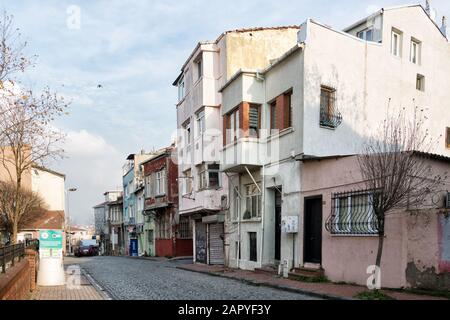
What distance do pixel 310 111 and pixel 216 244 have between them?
400 inches

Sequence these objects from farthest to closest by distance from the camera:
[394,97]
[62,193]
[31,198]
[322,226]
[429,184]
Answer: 1. [62,193]
2. [31,198]
3. [394,97]
4. [322,226]
5. [429,184]

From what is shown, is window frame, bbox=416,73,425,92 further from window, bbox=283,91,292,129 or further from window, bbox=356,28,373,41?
window, bbox=283,91,292,129

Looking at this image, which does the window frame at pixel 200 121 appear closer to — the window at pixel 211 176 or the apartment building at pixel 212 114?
the apartment building at pixel 212 114

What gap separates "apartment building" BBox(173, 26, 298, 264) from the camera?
22.6m

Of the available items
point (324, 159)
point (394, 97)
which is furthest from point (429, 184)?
point (394, 97)

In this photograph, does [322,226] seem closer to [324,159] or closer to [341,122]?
[324,159]

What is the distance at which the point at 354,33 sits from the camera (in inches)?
778

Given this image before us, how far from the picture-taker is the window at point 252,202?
64.4 feet

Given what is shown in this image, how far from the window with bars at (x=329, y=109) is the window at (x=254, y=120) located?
3.35 meters

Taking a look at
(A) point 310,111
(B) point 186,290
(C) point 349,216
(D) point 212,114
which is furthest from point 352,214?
(D) point 212,114

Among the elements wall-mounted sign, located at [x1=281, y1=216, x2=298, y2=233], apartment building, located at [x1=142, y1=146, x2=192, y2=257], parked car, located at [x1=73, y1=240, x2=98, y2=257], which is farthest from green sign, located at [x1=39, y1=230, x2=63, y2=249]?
parked car, located at [x1=73, y1=240, x2=98, y2=257]

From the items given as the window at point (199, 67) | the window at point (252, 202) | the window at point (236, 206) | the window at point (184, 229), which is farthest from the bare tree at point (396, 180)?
the window at point (184, 229)

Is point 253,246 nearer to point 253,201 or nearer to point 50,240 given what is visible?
point 253,201

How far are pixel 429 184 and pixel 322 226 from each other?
363cm
